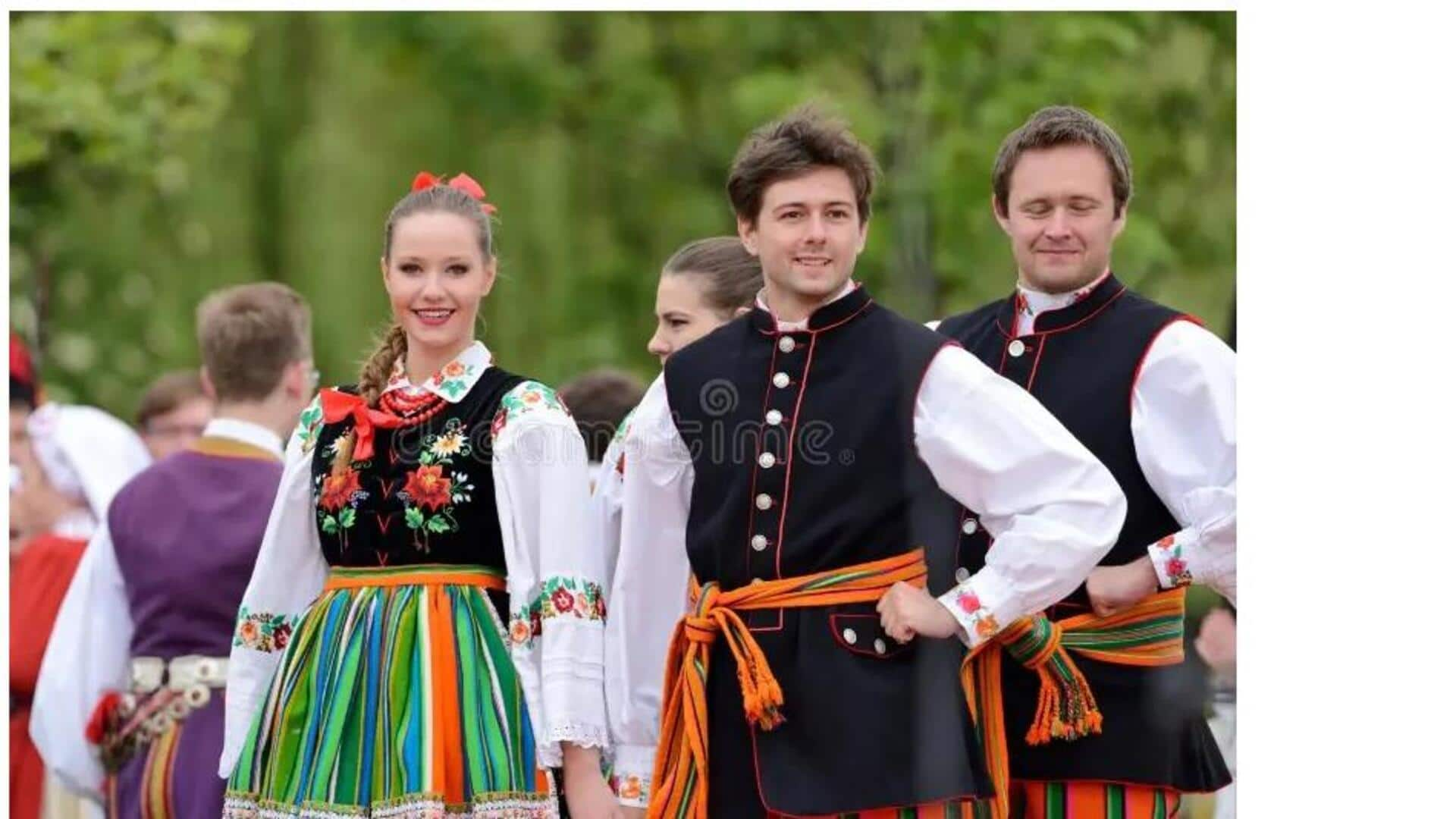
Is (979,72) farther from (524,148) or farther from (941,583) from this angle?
(941,583)

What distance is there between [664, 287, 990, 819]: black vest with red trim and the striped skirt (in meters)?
0.34

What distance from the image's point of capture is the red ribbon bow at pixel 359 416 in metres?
3.52

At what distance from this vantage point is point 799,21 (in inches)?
307

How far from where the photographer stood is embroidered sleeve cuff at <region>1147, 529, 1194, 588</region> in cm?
352

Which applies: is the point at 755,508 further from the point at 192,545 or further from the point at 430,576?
the point at 192,545

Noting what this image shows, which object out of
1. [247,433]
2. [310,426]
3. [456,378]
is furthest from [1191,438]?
[247,433]

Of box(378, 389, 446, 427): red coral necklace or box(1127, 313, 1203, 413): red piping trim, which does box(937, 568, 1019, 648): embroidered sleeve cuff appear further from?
box(378, 389, 446, 427): red coral necklace

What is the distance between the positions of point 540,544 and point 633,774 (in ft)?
1.31

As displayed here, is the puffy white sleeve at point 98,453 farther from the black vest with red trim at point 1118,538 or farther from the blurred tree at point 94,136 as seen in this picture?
the black vest with red trim at point 1118,538

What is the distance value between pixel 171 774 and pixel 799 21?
4348mm

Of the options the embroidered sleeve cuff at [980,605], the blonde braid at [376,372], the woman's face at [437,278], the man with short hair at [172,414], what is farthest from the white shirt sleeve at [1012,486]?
the man with short hair at [172,414]

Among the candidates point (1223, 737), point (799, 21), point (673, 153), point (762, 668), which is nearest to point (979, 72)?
point (799, 21)

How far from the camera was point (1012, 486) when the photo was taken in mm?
3264

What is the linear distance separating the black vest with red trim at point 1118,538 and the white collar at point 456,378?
84 centimetres
